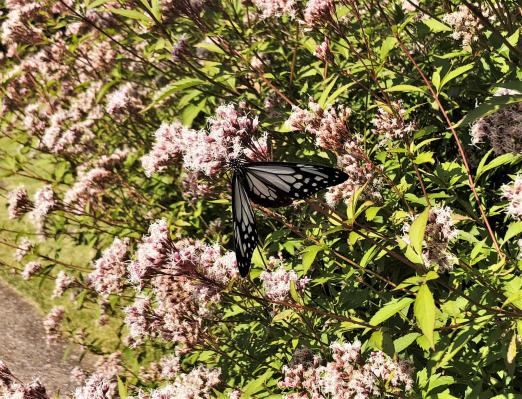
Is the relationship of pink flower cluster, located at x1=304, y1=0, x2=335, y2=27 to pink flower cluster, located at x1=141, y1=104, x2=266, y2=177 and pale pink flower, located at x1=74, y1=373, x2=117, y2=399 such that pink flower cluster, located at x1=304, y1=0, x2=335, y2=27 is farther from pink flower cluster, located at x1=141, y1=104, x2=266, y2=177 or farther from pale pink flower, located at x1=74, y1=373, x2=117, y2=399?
pale pink flower, located at x1=74, y1=373, x2=117, y2=399

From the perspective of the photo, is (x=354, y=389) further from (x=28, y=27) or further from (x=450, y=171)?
(x=28, y=27)

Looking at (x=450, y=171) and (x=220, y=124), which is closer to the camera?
(x=220, y=124)

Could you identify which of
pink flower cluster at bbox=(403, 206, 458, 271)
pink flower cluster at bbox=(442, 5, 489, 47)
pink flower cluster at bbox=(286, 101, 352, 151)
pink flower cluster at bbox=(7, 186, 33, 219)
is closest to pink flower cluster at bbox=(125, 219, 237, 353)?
pink flower cluster at bbox=(286, 101, 352, 151)

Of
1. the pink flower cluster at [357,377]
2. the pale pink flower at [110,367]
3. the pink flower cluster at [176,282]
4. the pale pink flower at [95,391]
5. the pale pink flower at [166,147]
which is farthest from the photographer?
the pale pink flower at [110,367]

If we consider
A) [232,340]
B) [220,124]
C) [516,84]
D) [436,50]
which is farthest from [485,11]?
[232,340]

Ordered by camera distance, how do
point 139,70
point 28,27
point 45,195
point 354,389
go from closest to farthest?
point 354,389 < point 45,195 < point 28,27 < point 139,70

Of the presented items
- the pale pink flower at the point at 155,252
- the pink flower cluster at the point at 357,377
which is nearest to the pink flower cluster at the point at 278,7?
the pale pink flower at the point at 155,252

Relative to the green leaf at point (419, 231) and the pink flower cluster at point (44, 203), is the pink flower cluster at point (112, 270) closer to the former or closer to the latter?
the pink flower cluster at point (44, 203)

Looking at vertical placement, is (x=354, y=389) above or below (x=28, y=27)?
below

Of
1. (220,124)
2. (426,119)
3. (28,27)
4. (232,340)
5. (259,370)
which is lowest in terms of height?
(259,370)
